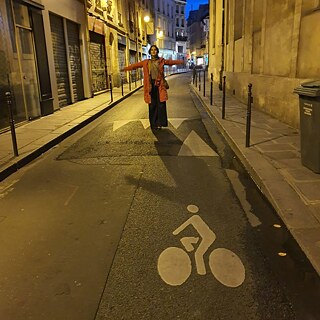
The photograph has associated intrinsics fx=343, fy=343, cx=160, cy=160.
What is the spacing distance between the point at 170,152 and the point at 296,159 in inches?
93.2

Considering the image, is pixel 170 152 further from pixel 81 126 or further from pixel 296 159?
pixel 81 126

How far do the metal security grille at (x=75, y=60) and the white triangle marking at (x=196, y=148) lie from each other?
30.1ft

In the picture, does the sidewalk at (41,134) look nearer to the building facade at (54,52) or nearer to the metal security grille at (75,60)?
the building facade at (54,52)

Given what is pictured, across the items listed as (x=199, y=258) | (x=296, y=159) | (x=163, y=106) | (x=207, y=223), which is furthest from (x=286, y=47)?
(x=199, y=258)

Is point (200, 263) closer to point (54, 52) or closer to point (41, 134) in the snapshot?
point (41, 134)

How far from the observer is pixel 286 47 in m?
8.84

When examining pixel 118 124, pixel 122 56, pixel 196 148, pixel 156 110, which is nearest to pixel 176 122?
pixel 156 110

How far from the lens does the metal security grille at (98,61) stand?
61.9 feet

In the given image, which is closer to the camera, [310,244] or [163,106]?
[310,244]

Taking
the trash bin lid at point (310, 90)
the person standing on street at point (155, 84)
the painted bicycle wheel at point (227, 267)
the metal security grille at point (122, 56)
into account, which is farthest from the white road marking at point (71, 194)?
the metal security grille at point (122, 56)

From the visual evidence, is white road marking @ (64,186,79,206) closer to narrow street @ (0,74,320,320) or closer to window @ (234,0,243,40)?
Result: narrow street @ (0,74,320,320)

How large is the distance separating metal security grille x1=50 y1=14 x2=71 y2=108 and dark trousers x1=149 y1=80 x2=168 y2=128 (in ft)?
19.8

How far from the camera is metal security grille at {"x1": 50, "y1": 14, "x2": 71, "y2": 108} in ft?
43.8

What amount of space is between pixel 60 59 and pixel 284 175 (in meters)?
11.5
